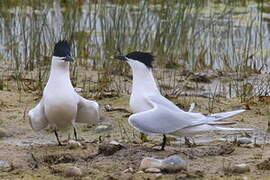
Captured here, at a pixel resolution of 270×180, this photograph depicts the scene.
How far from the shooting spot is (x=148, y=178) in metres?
4.43

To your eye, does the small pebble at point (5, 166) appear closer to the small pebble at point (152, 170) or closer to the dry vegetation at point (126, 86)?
the dry vegetation at point (126, 86)

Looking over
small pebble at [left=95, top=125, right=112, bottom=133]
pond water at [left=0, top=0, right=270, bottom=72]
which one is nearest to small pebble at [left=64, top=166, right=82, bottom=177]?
small pebble at [left=95, top=125, right=112, bottom=133]

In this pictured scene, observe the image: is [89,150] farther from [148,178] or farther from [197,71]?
[197,71]

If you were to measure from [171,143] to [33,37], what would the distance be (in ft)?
11.4

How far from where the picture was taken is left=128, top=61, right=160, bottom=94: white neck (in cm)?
554

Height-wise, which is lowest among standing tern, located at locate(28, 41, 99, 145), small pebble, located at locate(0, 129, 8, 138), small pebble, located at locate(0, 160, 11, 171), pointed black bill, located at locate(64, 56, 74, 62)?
small pebble, located at locate(0, 129, 8, 138)

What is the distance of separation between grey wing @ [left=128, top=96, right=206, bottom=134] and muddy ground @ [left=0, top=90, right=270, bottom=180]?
0.19 meters

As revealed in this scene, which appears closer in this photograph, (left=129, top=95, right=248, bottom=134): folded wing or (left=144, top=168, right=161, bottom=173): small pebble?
(left=144, top=168, right=161, bottom=173): small pebble

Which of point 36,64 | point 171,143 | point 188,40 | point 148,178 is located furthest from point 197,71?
point 148,178

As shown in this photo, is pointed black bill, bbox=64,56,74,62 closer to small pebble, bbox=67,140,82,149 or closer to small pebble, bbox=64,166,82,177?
small pebble, bbox=67,140,82,149

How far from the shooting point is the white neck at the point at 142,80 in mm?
5535

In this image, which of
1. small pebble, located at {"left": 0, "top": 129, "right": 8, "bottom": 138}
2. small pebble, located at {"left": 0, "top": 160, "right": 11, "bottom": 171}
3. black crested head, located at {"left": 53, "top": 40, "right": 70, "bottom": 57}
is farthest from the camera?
small pebble, located at {"left": 0, "top": 129, "right": 8, "bottom": 138}

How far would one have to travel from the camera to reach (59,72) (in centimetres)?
562

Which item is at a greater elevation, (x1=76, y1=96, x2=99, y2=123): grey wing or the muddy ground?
(x1=76, y1=96, x2=99, y2=123): grey wing
